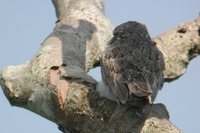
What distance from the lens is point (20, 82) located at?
13.1 feet

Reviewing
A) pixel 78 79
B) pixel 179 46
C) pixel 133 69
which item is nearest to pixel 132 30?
pixel 179 46

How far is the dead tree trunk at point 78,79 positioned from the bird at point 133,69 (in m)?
0.11

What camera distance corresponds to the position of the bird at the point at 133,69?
389 centimetres

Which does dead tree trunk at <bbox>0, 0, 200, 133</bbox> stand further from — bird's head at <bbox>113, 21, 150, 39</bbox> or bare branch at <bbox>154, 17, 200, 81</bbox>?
bird's head at <bbox>113, 21, 150, 39</bbox>

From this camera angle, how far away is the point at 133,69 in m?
4.29

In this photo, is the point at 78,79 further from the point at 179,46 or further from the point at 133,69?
the point at 179,46

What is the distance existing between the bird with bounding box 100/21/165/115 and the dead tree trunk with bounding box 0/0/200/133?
113mm

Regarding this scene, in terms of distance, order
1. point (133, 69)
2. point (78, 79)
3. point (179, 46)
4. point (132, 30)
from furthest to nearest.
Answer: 1. point (132, 30)
2. point (179, 46)
3. point (133, 69)
4. point (78, 79)

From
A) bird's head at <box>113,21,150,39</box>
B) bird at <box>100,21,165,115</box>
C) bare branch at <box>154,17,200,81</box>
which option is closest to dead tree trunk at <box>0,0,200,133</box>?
bare branch at <box>154,17,200,81</box>

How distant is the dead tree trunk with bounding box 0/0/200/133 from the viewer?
3.62m

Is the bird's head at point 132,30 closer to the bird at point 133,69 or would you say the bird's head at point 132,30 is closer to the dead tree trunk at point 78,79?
the bird at point 133,69

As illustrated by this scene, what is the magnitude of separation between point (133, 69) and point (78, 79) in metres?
0.56

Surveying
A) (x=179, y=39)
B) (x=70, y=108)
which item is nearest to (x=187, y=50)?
(x=179, y=39)

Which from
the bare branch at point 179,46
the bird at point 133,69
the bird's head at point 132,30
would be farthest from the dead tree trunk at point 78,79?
the bird's head at point 132,30
